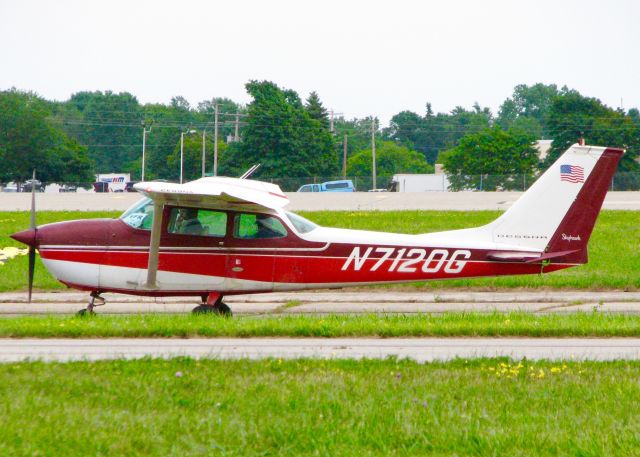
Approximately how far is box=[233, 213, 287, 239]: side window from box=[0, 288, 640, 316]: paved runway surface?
1.89m

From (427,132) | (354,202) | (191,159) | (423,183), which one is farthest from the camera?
(427,132)

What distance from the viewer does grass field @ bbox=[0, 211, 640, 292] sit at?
20469 mm

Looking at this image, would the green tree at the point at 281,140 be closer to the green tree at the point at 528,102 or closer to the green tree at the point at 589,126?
the green tree at the point at 589,126

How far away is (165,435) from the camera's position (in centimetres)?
688

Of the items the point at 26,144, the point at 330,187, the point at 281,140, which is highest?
the point at 281,140

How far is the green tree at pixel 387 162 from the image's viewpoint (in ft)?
370

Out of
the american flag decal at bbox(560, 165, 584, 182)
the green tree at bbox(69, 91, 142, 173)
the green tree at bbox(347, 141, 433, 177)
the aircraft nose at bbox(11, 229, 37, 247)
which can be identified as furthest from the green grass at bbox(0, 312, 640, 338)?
the green tree at bbox(69, 91, 142, 173)

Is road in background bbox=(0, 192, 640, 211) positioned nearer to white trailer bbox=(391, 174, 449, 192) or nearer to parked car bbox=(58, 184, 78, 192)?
parked car bbox=(58, 184, 78, 192)

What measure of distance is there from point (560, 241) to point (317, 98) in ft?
287

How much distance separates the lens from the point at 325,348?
11.0 meters

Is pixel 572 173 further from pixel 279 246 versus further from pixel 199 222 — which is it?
pixel 199 222

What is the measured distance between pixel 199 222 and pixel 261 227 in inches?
36.5

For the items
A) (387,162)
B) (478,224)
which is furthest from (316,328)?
(387,162)

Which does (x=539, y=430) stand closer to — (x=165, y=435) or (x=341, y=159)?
(x=165, y=435)
